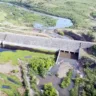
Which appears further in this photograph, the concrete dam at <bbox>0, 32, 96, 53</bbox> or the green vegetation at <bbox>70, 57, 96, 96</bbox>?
the concrete dam at <bbox>0, 32, 96, 53</bbox>

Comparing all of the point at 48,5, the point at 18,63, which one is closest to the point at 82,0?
the point at 48,5

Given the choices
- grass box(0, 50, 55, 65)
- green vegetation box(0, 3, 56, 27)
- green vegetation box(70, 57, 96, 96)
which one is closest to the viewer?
green vegetation box(70, 57, 96, 96)

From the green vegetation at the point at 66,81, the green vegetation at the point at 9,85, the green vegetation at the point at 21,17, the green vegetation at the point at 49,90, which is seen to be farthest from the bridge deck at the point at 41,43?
the green vegetation at the point at 49,90

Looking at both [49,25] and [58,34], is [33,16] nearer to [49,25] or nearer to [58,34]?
[49,25]

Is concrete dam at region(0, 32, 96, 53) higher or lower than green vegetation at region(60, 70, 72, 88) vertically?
lower

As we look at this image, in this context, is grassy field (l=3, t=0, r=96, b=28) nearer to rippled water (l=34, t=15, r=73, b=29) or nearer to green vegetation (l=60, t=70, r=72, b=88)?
rippled water (l=34, t=15, r=73, b=29)

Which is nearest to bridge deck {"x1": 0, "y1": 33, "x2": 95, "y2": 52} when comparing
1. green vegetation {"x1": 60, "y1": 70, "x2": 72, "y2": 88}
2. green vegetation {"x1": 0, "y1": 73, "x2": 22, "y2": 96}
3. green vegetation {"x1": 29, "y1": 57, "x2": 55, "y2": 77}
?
green vegetation {"x1": 29, "y1": 57, "x2": 55, "y2": 77}

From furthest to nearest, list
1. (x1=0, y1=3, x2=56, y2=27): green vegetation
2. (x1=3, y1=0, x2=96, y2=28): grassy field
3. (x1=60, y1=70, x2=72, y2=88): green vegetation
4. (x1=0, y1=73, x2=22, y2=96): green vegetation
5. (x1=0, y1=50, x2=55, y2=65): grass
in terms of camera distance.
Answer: (x1=3, y1=0, x2=96, y2=28): grassy field < (x1=0, y1=3, x2=56, y2=27): green vegetation < (x1=0, y1=50, x2=55, y2=65): grass < (x1=60, y1=70, x2=72, y2=88): green vegetation < (x1=0, y1=73, x2=22, y2=96): green vegetation
